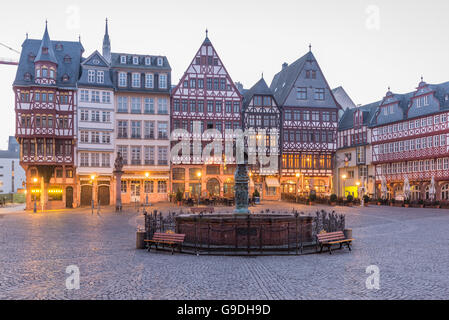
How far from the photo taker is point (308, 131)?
171 feet

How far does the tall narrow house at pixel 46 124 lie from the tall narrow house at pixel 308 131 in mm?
24402

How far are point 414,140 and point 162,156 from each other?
27591mm

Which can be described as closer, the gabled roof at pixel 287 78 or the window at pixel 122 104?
the window at pixel 122 104

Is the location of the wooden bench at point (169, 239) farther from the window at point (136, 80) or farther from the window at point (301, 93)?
the window at point (301, 93)

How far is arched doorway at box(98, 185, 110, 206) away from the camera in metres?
44.8

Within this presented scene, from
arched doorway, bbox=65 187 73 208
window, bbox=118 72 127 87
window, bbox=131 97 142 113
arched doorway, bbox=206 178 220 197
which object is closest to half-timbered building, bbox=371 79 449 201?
arched doorway, bbox=206 178 220 197

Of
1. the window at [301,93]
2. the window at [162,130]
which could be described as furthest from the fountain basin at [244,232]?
the window at [301,93]

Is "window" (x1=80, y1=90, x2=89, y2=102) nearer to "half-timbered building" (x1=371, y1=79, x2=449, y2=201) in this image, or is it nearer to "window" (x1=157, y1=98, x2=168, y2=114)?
"window" (x1=157, y1=98, x2=168, y2=114)

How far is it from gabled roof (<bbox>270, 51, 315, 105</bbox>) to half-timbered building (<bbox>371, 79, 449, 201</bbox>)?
10731mm

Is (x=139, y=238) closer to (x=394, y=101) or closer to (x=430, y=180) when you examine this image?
(x=430, y=180)

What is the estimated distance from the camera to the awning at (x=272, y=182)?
50.6m

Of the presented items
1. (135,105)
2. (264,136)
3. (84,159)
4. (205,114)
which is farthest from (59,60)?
(264,136)

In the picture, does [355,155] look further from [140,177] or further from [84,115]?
[84,115]
